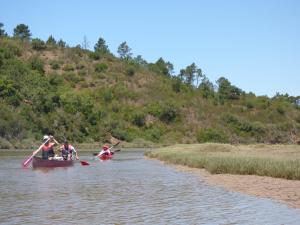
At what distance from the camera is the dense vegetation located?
87.8 metres

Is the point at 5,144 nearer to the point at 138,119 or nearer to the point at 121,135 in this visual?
the point at 121,135

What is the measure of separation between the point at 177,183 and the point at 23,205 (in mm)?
8858

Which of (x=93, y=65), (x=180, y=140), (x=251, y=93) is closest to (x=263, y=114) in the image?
(x=251, y=93)

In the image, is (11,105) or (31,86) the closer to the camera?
(11,105)

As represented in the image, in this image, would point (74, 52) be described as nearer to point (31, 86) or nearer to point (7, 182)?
point (31, 86)

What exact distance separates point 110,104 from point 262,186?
84.2m

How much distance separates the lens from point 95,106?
98750mm

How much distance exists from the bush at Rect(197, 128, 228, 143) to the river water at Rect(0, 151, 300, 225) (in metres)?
76.2

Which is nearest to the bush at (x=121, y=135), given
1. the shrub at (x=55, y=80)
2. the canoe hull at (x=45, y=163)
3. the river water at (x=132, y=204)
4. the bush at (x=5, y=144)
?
the shrub at (x=55, y=80)

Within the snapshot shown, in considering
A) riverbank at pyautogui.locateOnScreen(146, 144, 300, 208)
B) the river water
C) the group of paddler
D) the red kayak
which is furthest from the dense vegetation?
the river water

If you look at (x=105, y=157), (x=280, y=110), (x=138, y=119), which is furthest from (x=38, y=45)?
(x=105, y=157)

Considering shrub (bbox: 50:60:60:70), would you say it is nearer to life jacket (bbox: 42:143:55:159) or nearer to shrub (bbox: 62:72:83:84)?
shrub (bbox: 62:72:83:84)

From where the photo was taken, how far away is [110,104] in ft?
343

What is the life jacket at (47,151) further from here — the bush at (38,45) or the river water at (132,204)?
the bush at (38,45)
